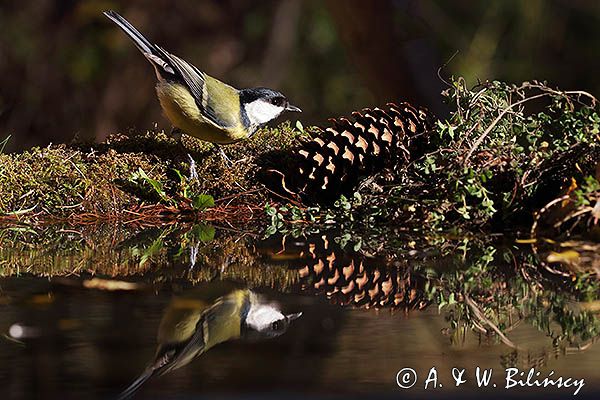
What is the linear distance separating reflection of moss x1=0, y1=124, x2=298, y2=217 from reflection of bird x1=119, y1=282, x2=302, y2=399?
2.79 ft

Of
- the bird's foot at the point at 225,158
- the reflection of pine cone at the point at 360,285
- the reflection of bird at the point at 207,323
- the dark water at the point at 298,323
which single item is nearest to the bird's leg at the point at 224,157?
the bird's foot at the point at 225,158

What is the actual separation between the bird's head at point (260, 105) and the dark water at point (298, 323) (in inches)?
28.5

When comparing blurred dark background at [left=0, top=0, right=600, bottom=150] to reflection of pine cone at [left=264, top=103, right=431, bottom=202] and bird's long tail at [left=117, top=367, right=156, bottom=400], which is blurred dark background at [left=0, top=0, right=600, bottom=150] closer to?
reflection of pine cone at [left=264, top=103, right=431, bottom=202]

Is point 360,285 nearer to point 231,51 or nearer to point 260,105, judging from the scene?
point 260,105

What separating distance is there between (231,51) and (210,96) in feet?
9.16

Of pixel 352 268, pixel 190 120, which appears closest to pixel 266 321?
pixel 352 268

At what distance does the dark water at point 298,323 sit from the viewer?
45.0 inches

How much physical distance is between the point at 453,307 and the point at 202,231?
88 centimetres

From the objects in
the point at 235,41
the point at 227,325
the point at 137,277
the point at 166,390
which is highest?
the point at 235,41

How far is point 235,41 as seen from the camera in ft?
18.3

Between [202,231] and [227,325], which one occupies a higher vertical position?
[202,231]

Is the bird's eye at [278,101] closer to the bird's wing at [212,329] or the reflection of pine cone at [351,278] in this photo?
the reflection of pine cone at [351,278]

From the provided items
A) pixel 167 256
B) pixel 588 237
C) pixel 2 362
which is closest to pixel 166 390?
pixel 2 362

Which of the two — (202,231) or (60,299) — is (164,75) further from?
(60,299)
